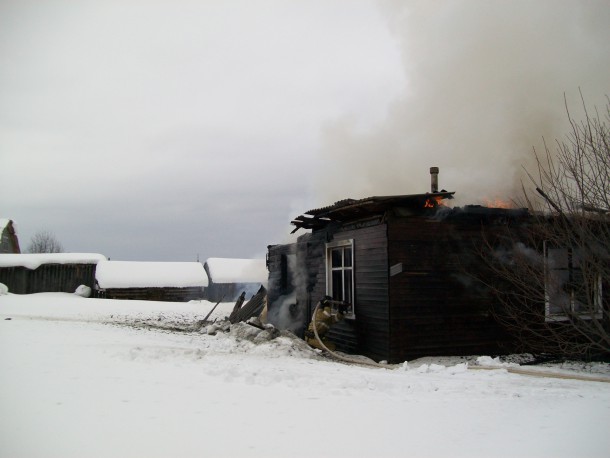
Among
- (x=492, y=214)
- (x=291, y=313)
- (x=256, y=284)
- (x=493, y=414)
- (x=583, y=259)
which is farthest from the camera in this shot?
(x=256, y=284)

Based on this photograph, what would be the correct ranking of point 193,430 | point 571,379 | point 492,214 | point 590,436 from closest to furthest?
point 193,430 < point 590,436 < point 571,379 < point 492,214

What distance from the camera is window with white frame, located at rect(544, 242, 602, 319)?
746 cm

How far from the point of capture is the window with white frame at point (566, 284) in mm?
7463

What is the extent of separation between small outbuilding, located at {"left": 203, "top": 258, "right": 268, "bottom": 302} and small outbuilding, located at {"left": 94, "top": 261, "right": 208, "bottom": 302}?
3748 mm

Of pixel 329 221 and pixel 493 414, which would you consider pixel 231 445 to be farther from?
pixel 329 221

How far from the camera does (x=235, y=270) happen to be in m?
40.6

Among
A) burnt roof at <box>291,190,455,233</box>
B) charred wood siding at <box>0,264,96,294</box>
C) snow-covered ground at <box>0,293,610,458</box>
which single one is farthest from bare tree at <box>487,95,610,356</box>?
charred wood siding at <box>0,264,96,294</box>

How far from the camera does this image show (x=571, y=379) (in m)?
7.27

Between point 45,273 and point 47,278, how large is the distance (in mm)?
343

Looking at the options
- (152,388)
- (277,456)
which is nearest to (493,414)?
(277,456)

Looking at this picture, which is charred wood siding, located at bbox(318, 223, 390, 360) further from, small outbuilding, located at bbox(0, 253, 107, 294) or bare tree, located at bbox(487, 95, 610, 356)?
small outbuilding, located at bbox(0, 253, 107, 294)

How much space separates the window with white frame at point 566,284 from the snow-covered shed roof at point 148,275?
2625cm

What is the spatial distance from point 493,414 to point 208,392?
3.26 m

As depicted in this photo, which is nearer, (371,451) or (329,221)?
(371,451)
